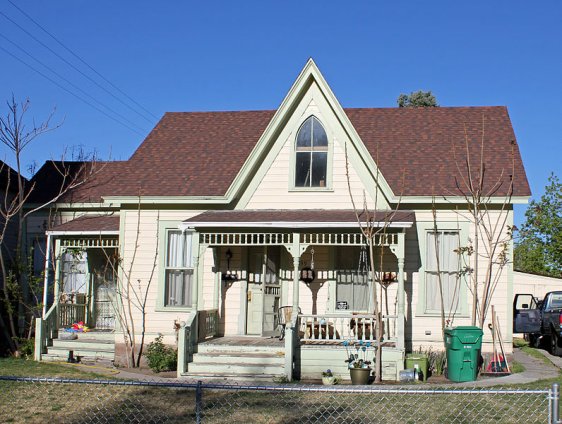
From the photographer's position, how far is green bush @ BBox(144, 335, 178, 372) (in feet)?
57.1

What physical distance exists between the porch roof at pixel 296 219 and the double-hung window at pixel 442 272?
1126 millimetres

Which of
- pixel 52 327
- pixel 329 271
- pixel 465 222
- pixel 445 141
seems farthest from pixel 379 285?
pixel 52 327

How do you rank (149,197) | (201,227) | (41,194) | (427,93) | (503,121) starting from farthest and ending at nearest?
(427,93), (41,194), (503,121), (149,197), (201,227)

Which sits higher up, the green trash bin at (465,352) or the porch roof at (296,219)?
the porch roof at (296,219)

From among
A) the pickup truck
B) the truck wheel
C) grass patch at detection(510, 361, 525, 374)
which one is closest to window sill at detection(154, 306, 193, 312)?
grass patch at detection(510, 361, 525, 374)

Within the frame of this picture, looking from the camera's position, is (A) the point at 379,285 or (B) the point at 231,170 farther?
(B) the point at 231,170

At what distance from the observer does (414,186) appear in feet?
59.9

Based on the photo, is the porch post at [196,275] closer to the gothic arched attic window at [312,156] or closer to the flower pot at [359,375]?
the gothic arched attic window at [312,156]

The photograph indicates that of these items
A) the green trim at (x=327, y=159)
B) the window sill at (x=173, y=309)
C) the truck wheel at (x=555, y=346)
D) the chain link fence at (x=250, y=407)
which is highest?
the green trim at (x=327, y=159)

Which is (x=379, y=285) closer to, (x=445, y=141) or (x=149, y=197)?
(x=445, y=141)

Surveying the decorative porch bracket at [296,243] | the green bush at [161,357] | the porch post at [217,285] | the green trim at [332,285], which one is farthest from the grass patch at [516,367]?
the green bush at [161,357]

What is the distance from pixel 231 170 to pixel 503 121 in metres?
7.53

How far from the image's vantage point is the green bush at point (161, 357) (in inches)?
685

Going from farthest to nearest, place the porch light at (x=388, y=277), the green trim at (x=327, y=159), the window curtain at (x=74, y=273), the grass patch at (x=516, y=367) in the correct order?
the window curtain at (x=74, y=273)
the green trim at (x=327, y=159)
the porch light at (x=388, y=277)
the grass patch at (x=516, y=367)
